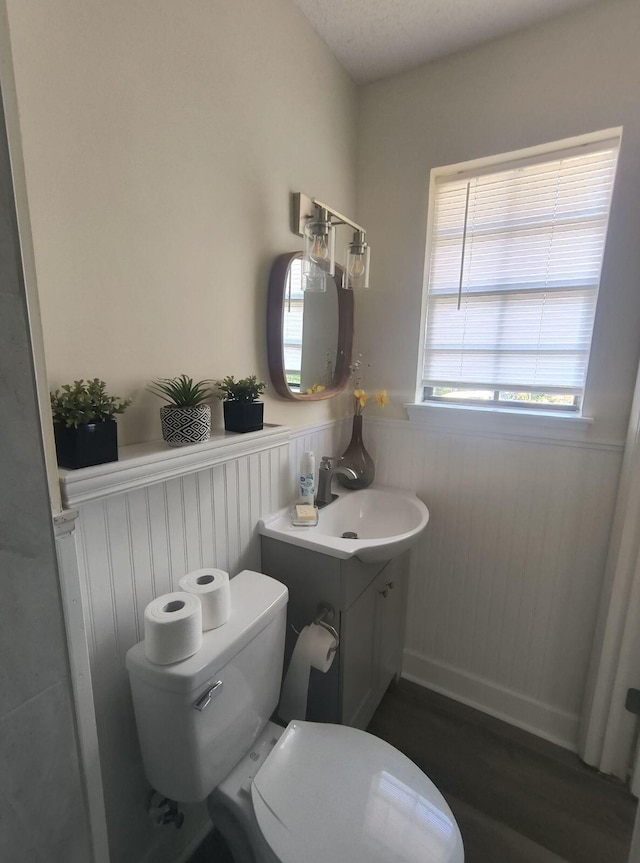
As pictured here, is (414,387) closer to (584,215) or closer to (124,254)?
(584,215)

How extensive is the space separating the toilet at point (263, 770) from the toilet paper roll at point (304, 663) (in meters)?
0.17

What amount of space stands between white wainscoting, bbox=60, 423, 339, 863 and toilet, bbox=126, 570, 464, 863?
0.09 m

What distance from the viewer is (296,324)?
4.68 ft

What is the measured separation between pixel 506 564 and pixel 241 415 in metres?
1.23

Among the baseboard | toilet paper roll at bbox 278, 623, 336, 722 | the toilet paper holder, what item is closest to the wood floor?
the baseboard

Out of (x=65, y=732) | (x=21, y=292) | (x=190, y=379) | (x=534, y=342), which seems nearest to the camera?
(x=21, y=292)

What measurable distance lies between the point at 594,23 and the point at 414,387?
50.0 inches

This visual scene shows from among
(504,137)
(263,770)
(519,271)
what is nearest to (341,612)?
(263,770)

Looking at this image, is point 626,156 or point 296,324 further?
point 296,324

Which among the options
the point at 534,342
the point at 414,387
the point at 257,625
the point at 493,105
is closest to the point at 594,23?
the point at 493,105

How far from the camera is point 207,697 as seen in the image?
2.71ft

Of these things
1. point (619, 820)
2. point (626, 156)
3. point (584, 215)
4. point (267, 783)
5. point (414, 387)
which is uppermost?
point (626, 156)

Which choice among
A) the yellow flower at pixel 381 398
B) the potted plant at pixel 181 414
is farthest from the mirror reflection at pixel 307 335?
the potted plant at pixel 181 414

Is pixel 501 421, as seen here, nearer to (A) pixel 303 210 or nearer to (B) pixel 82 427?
(A) pixel 303 210
